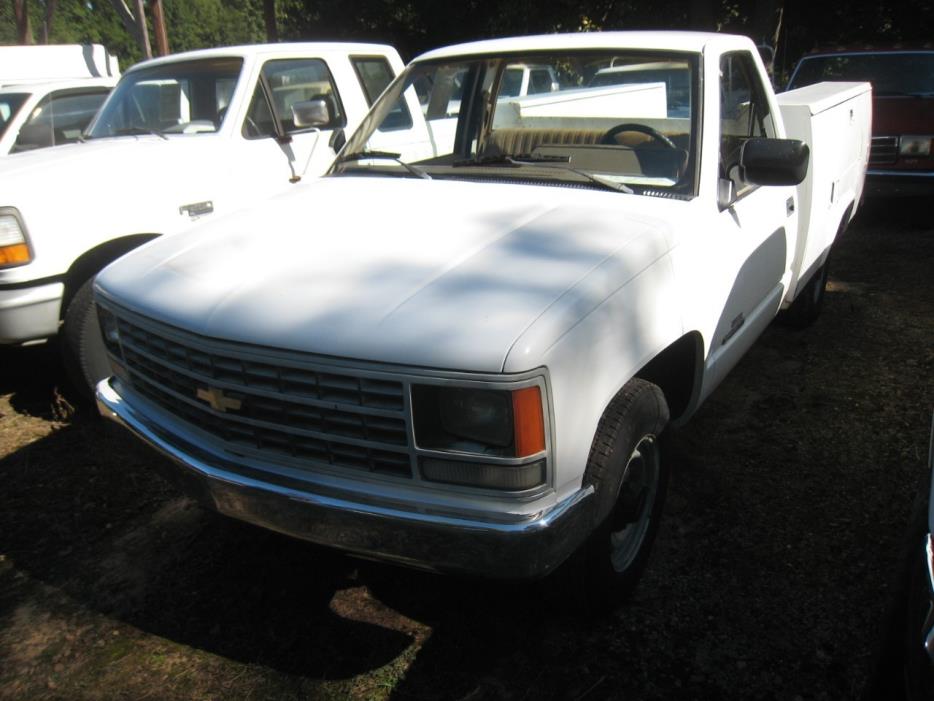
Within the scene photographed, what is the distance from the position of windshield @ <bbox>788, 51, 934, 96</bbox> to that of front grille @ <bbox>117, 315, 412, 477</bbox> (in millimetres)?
8390

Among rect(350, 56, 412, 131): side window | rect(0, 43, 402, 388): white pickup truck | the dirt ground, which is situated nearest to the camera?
the dirt ground

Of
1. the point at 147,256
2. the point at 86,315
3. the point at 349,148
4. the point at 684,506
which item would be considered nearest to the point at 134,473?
the point at 86,315

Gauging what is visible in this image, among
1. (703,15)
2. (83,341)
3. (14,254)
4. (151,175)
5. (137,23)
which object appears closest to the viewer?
(14,254)

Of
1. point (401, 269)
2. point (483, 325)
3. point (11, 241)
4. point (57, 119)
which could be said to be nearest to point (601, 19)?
point (57, 119)

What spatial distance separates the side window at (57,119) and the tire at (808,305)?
6.09 meters

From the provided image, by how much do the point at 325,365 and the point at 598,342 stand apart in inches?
29.6

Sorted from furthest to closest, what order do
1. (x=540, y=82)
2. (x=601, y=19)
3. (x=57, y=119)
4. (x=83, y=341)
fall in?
1. (x=601, y=19)
2. (x=57, y=119)
3. (x=83, y=341)
4. (x=540, y=82)

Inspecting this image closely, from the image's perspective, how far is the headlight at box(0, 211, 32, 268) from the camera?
159 inches

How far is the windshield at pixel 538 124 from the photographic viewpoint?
→ 3.24m

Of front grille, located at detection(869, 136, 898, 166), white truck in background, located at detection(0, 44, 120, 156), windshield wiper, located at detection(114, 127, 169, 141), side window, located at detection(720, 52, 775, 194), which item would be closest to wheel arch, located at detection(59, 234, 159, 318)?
windshield wiper, located at detection(114, 127, 169, 141)

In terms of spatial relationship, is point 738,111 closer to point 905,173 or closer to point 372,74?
point 372,74

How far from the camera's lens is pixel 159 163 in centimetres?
469

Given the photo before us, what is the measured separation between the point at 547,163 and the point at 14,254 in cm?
275

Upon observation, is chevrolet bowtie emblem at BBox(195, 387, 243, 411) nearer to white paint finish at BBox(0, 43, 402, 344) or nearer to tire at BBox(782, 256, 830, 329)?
white paint finish at BBox(0, 43, 402, 344)
